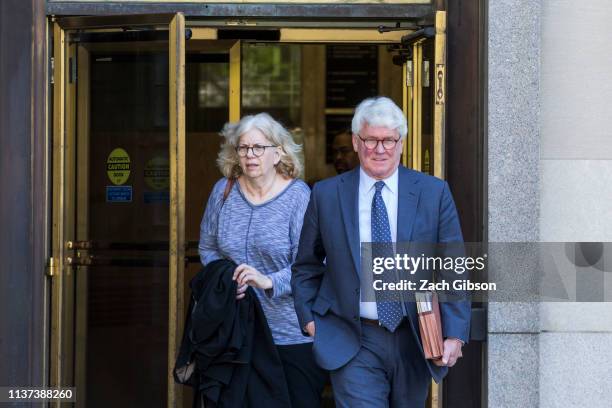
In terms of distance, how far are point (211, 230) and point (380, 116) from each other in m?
1.27

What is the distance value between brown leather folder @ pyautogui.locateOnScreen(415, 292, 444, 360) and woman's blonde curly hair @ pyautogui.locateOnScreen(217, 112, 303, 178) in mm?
1263

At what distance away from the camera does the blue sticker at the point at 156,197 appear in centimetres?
592

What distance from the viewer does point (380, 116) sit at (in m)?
4.49

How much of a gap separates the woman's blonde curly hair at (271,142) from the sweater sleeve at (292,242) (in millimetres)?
143

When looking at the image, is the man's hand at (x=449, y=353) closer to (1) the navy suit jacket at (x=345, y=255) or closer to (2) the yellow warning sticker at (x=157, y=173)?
(1) the navy suit jacket at (x=345, y=255)

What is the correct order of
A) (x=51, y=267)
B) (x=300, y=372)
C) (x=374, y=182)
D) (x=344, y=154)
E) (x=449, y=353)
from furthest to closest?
(x=344, y=154) → (x=51, y=267) → (x=300, y=372) → (x=374, y=182) → (x=449, y=353)

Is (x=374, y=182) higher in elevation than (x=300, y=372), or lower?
higher

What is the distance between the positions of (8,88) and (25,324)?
1.37 metres

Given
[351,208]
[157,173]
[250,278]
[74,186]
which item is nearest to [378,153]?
[351,208]

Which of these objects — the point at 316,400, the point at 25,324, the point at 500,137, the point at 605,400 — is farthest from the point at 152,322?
the point at 605,400

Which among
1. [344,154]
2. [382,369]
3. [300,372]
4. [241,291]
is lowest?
[300,372]

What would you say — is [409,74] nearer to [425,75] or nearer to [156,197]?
[425,75]

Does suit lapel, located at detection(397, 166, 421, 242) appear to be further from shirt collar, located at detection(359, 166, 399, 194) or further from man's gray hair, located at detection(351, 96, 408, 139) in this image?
man's gray hair, located at detection(351, 96, 408, 139)

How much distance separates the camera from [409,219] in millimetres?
4469
